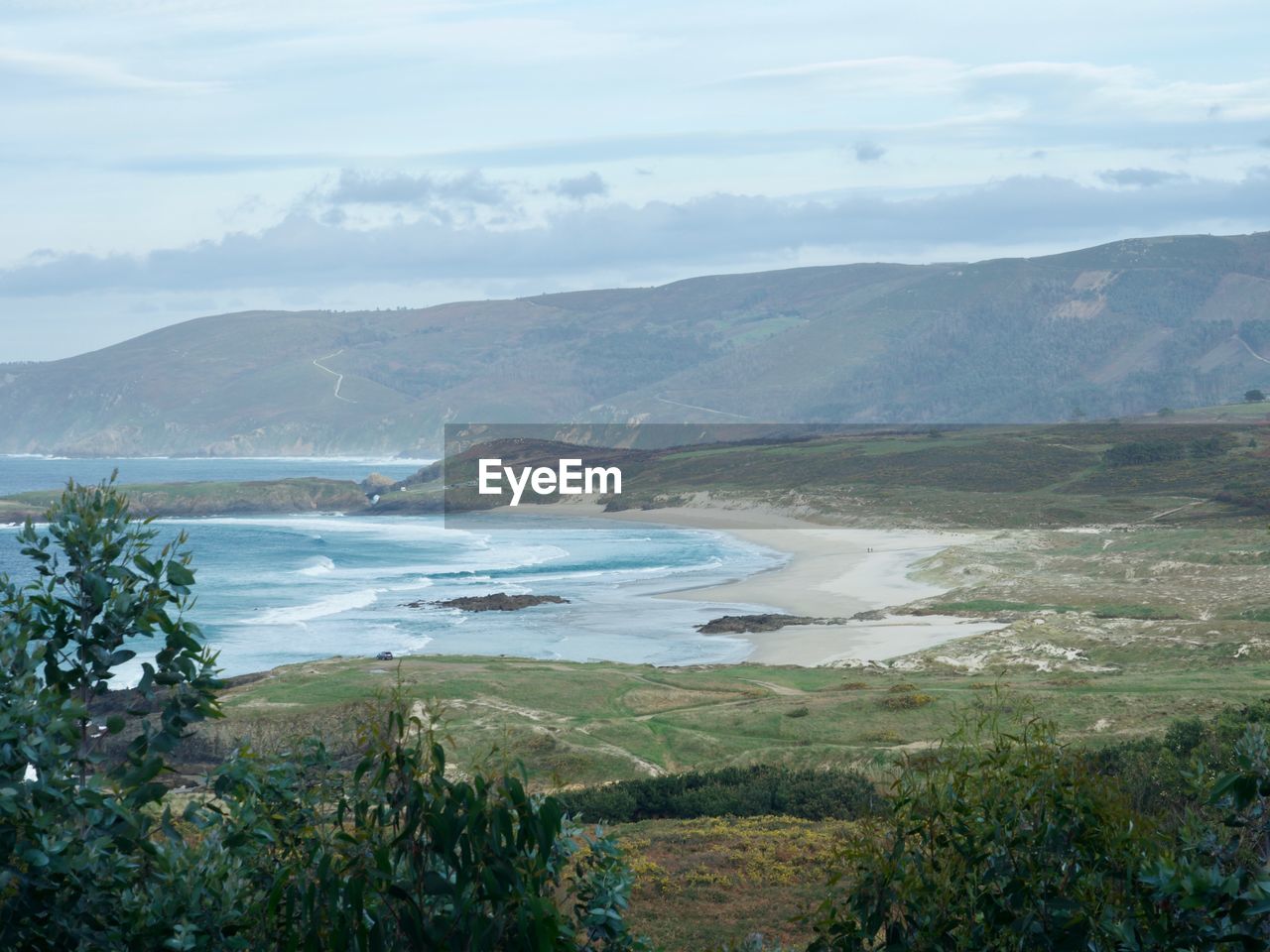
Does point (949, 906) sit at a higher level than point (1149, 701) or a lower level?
higher

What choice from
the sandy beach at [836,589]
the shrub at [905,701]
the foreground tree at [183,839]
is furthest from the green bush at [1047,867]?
the sandy beach at [836,589]

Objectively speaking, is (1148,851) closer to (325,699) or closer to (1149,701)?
(1149,701)

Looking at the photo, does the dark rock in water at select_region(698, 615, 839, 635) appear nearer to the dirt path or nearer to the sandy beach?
the sandy beach

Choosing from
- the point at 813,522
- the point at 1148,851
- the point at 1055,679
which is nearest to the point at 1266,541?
the point at 1055,679

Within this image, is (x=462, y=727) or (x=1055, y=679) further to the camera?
(x=1055, y=679)

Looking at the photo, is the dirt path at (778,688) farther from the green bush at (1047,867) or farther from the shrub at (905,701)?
the green bush at (1047,867)

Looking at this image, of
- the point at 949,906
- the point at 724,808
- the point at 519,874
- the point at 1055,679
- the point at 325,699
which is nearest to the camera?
the point at 519,874
